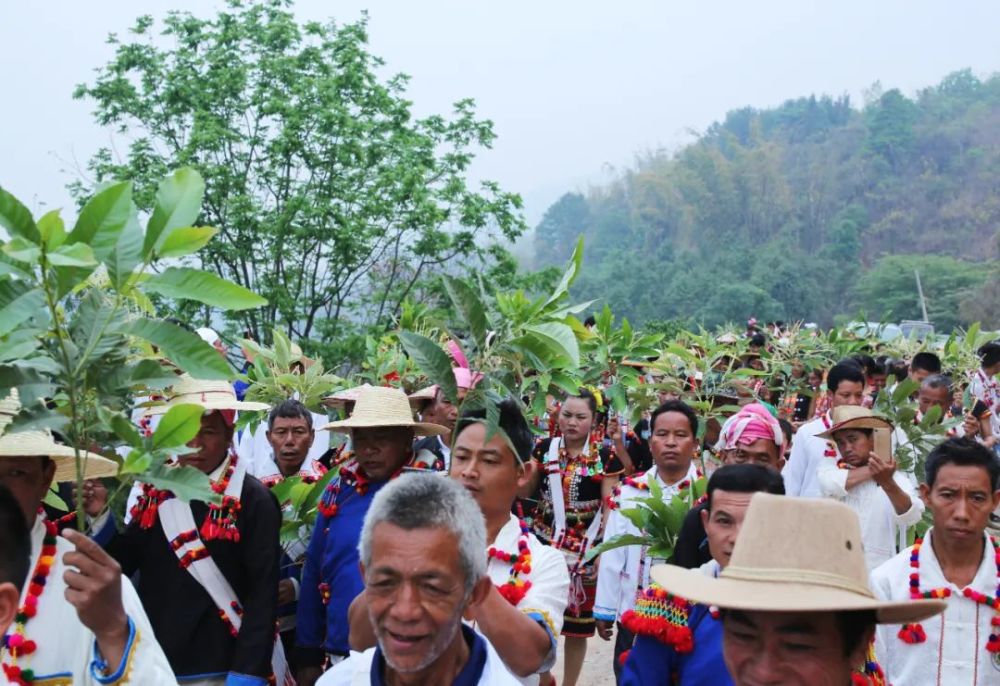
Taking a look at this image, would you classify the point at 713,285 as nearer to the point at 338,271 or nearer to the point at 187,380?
the point at 338,271

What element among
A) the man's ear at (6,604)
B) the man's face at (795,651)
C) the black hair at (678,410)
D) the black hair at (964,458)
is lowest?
the man's face at (795,651)

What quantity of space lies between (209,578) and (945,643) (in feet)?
8.68

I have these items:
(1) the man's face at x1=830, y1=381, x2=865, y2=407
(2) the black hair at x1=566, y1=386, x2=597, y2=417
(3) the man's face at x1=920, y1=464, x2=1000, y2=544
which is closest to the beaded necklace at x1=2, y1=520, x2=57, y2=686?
(3) the man's face at x1=920, y1=464, x2=1000, y2=544

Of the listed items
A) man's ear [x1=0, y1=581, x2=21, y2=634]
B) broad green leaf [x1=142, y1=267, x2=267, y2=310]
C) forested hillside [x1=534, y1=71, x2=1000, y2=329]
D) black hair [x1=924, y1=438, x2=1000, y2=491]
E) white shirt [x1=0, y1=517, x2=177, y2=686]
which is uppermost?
forested hillside [x1=534, y1=71, x2=1000, y2=329]

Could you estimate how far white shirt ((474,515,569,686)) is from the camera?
3.33 m

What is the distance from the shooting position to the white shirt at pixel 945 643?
3.79 metres

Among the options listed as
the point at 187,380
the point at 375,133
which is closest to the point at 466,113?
the point at 375,133

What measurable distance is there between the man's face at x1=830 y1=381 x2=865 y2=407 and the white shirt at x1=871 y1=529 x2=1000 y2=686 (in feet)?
11.3

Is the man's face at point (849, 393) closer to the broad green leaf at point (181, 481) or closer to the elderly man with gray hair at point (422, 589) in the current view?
the elderly man with gray hair at point (422, 589)

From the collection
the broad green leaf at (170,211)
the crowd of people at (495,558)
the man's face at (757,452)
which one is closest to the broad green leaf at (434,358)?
the crowd of people at (495,558)

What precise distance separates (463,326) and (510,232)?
13.5 m

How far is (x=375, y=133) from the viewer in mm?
16531

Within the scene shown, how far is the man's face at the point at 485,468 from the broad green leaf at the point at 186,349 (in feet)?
4.01

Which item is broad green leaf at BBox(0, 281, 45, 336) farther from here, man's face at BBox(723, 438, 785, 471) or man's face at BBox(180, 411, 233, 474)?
man's face at BBox(723, 438, 785, 471)
